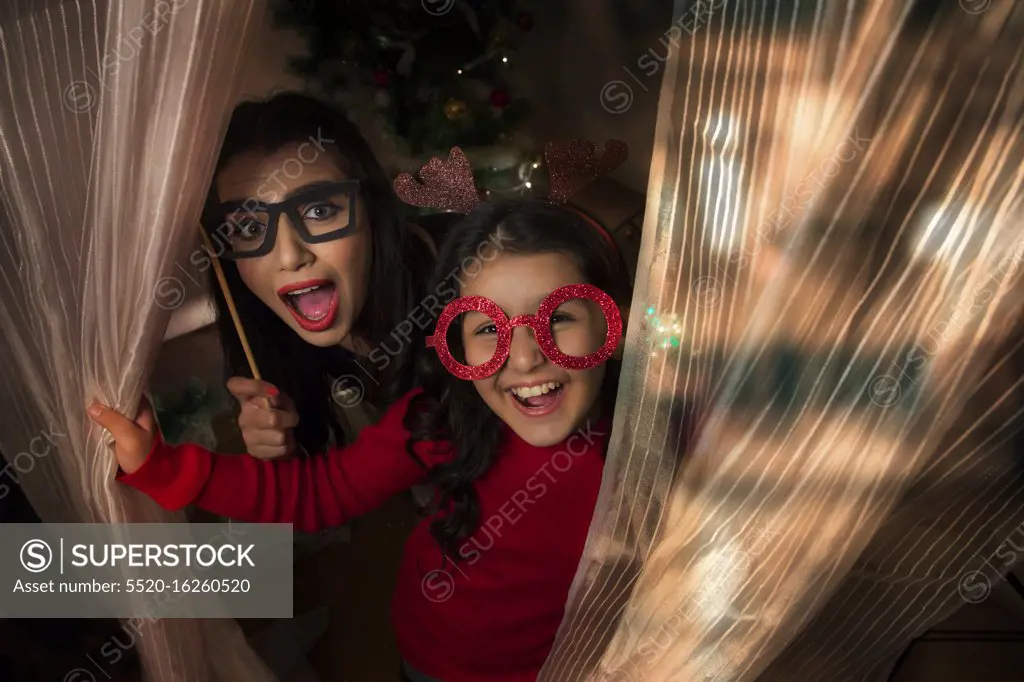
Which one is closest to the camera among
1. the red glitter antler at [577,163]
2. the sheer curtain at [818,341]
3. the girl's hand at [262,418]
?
the sheer curtain at [818,341]

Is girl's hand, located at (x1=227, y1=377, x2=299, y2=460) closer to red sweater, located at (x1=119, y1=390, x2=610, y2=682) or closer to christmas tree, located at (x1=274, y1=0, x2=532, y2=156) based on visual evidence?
red sweater, located at (x1=119, y1=390, x2=610, y2=682)

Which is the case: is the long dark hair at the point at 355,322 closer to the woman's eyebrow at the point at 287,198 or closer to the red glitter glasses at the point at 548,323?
the woman's eyebrow at the point at 287,198

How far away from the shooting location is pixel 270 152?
0.91 m

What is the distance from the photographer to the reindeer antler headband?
828 mm

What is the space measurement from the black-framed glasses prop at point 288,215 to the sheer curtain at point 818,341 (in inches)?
17.6

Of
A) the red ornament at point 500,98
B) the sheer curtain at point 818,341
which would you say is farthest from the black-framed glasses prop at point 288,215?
the sheer curtain at point 818,341

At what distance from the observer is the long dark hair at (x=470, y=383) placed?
0.85 meters

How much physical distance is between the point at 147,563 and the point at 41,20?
69 centimetres

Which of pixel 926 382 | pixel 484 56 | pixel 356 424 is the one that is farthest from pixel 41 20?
pixel 926 382

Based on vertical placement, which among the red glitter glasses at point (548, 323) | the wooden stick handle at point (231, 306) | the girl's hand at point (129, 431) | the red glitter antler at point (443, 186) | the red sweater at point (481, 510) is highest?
the red glitter antler at point (443, 186)

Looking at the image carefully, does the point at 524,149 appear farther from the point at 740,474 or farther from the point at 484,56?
the point at 740,474

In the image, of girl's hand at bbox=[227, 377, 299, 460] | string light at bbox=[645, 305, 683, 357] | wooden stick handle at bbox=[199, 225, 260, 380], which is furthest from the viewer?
girl's hand at bbox=[227, 377, 299, 460]

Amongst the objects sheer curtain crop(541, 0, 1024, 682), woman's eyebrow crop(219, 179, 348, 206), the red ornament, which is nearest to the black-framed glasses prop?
woman's eyebrow crop(219, 179, 348, 206)

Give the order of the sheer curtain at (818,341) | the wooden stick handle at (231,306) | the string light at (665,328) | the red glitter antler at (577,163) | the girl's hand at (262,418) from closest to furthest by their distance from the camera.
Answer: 1. the sheer curtain at (818,341)
2. the string light at (665,328)
3. the red glitter antler at (577,163)
4. the wooden stick handle at (231,306)
5. the girl's hand at (262,418)
